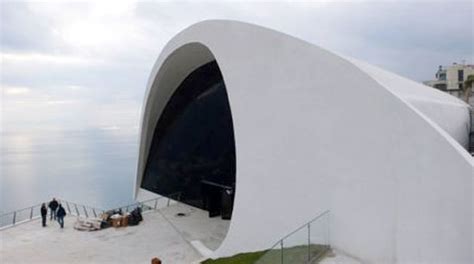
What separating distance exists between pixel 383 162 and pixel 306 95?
102 inches

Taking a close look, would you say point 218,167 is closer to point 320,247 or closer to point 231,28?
point 231,28

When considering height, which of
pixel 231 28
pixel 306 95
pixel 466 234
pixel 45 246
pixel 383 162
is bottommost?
pixel 45 246

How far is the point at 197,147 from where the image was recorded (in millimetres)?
18391

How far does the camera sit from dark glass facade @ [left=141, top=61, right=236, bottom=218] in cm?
1652

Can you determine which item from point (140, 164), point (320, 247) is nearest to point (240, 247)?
point (320, 247)

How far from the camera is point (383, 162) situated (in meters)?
7.79

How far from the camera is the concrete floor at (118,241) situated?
12312 mm

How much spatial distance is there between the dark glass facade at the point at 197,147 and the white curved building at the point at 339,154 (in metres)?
3.00

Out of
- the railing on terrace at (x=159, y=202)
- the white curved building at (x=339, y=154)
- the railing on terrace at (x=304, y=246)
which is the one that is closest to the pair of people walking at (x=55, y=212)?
the railing on terrace at (x=159, y=202)

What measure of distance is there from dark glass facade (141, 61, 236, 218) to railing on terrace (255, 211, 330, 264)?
721 centimetres

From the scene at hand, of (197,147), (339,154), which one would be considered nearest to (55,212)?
(197,147)

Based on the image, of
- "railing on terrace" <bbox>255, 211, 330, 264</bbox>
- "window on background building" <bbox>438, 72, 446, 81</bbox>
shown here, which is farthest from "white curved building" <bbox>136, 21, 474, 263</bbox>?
"window on background building" <bbox>438, 72, 446, 81</bbox>

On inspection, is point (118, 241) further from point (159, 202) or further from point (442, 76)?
point (442, 76)

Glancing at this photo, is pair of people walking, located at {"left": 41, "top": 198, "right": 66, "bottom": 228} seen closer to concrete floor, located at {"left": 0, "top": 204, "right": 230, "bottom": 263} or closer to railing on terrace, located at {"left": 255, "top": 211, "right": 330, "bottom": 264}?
concrete floor, located at {"left": 0, "top": 204, "right": 230, "bottom": 263}
